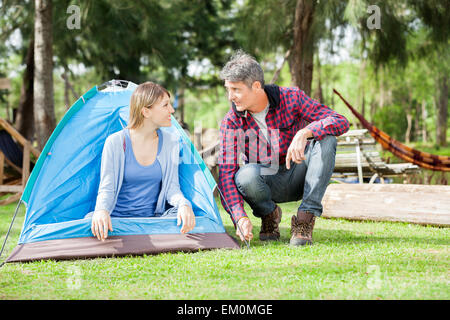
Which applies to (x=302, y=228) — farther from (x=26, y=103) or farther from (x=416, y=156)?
(x=26, y=103)

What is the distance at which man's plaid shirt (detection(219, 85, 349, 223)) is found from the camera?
2771 millimetres

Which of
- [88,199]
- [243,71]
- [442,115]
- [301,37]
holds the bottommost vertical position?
[88,199]

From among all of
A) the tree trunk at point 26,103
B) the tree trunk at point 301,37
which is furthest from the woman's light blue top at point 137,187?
the tree trunk at point 26,103

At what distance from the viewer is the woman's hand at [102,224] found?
243 centimetres

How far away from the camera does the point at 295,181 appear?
2.85 meters

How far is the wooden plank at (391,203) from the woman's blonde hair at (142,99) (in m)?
1.91

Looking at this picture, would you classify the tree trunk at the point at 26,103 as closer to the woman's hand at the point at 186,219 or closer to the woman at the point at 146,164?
the woman at the point at 146,164

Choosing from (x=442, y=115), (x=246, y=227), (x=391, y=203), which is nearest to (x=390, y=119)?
(x=442, y=115)

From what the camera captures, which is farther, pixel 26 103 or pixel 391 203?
pixel 26 103

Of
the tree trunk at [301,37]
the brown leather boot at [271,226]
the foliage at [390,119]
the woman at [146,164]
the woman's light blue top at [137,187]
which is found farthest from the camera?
the foliage at [390,119]

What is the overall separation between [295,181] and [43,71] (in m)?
4.77

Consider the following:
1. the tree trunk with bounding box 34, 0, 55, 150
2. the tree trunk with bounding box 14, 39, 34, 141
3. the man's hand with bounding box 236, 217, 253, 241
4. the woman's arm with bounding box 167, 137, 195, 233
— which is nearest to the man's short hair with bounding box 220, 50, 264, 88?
the woman's arm with bounding box 167, 137, 195, 233

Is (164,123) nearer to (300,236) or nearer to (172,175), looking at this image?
(172,175)

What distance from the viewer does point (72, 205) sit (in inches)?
122
